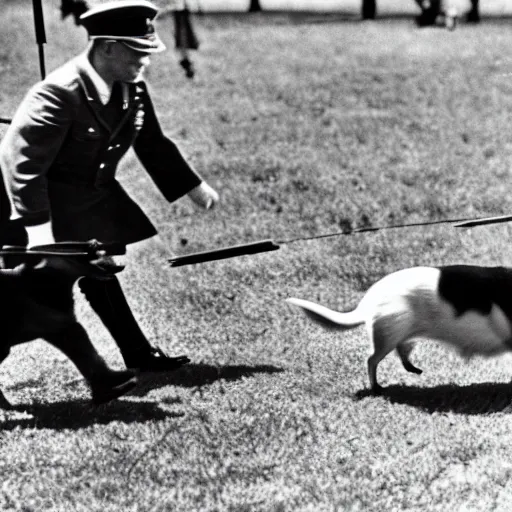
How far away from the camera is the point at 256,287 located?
7.60 metres

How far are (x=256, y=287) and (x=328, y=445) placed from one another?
258cm

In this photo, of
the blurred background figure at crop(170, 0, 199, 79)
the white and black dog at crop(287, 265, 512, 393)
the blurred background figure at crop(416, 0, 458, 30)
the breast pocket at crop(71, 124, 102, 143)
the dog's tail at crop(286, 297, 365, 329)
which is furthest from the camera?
the blurred background figure at crop(416, 0, 458, 30)

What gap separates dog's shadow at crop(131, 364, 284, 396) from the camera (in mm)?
5953

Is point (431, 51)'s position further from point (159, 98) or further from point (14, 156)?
point (14, 156)

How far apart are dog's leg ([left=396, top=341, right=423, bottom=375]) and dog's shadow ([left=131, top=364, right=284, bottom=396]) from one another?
0.72 m

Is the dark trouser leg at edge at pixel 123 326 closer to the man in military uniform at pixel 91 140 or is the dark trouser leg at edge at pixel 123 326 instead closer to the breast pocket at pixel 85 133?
the man in military uniform at pixel 91 140

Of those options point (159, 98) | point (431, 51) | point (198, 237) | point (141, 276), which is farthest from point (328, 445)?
point (431, 51)

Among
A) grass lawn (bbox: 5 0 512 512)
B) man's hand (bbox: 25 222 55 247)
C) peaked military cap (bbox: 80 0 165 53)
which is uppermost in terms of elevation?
peaked military cap (bbox: 80 0 165 53)

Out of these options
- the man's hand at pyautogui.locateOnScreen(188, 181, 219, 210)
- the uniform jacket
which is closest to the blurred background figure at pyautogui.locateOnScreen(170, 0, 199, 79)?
the man's hand at pyautogui.locateOnScreen(188, 181, 219, 210)

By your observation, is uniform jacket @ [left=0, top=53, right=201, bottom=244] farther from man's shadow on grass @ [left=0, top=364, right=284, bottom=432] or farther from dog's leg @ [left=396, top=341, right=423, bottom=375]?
dog's leg @ [left=396, top=341, right=423, bottom=375]

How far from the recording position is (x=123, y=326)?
5.91 m

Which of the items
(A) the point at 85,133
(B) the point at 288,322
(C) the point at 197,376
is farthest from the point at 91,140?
(B) the point at 288,322

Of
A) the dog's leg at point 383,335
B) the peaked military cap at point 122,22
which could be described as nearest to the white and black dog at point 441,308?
the dog's leg at point 383,335

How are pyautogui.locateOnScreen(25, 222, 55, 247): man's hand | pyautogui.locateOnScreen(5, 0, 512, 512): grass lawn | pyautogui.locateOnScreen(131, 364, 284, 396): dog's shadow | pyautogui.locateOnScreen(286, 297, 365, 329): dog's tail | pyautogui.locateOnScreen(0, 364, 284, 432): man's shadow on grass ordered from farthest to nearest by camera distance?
pyautogui.locateOnScreen(131, 364, 284, 396): dog's shadow
pyautogui.locateOnScreen(286, 297, 365, 329): dog's tail
pyautogui.locateOnScreen(0, 364, 284, 432): man's shadow on grass
pyautogui.locateOnScreen(25, 222, 55, 247): man's hand
pyautogui.locateOnScreen(5, 0, 512, 512): grass lawn
